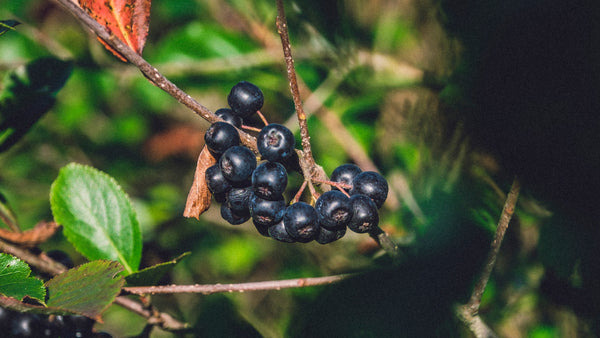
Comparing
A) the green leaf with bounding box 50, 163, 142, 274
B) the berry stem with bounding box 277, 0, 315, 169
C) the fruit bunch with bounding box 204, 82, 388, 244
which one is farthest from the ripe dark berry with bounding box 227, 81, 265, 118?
the green leaf with bounding box 50, 163, 142, 274

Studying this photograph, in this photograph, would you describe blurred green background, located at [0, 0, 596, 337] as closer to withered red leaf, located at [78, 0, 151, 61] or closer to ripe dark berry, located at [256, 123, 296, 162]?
ripe dark berry, located at [256, 123, 296, 162]

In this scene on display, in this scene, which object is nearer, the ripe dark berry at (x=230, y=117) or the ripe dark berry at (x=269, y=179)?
the ripe dark berry at (x=269, y=179)

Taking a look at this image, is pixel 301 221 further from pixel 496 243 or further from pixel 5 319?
pixel 5 319

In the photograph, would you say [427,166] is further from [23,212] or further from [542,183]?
[23,212]

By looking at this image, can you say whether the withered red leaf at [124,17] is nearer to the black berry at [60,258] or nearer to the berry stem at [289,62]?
the berry stem at [289,62]

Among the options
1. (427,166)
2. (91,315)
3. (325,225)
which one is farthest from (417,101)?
(91,315)

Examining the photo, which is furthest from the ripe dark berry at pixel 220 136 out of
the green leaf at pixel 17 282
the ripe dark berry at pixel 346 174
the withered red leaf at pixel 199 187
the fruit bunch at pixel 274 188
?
the green leaf at pixel 17 282
